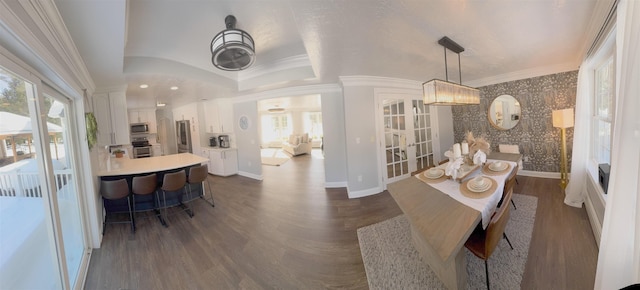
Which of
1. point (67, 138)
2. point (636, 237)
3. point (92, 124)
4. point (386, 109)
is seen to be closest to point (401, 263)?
point (636, 237)

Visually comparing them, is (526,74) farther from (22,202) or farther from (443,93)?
(22,202)

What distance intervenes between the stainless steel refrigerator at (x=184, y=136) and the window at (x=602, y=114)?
326 inches

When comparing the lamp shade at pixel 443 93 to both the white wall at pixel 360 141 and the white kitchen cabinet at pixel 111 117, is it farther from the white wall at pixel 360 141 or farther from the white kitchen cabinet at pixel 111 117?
the white kitchen cabinet at pixel 111 117

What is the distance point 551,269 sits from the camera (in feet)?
5.34

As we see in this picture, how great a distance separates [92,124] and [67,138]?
48 centimetres

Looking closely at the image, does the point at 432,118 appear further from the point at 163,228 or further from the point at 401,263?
the point at 163,228

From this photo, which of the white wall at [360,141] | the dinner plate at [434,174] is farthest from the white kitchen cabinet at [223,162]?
the dinner plate at [434,174]

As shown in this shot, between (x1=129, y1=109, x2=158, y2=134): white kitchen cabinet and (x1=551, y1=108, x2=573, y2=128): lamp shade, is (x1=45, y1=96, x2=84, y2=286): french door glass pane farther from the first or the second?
(x1=551, y1=108, x2=573, y2=128): lamp shade

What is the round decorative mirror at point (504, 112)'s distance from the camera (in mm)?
4020

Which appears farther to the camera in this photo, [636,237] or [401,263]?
[401,263]

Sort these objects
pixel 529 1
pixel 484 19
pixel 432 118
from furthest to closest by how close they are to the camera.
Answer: pixel 432 118, pixel 484 19, pixel 529 1

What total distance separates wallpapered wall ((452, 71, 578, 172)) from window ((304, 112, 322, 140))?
7027 millimetres

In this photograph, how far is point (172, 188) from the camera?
2.91 metres

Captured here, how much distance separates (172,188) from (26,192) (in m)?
1.70
